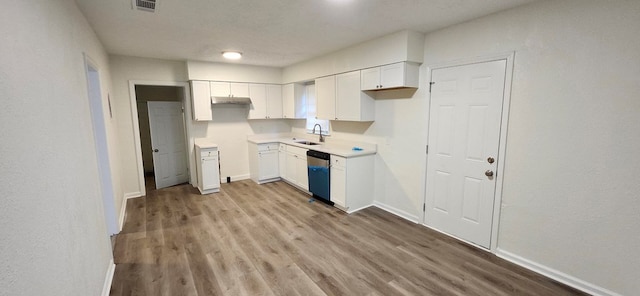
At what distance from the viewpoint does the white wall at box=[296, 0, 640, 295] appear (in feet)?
6.88

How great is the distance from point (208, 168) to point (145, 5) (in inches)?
120

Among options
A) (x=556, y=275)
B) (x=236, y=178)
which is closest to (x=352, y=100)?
(x=556, y=275)

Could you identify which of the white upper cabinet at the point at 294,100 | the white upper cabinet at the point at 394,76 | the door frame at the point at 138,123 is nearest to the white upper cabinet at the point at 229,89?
the door frame at the point at 138,123

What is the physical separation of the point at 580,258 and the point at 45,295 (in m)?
3.65

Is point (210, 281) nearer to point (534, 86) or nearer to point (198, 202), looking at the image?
point (198, 202)

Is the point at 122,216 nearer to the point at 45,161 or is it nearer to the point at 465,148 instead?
the point at 45,161

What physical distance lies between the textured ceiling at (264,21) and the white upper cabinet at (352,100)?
506 millimetres

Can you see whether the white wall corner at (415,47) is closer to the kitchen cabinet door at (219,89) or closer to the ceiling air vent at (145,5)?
the ceiling air vent at (145,5)

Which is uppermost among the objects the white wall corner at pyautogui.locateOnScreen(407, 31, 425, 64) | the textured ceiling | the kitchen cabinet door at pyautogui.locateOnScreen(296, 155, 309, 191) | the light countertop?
the textured ceiling

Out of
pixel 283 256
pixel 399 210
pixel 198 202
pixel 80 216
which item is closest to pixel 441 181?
pixel 399 210

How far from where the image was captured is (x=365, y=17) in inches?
111

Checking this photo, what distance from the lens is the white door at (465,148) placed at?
9.36 ft

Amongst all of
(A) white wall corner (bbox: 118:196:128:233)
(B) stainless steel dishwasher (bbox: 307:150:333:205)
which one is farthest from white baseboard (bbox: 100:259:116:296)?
(B) stainless steel dishwasher (bbox: 307:150:333:205)

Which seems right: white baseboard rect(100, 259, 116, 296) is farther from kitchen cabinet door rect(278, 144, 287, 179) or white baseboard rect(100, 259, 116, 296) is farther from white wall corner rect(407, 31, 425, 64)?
white wall corner rect(407, 31, 425, 64)
